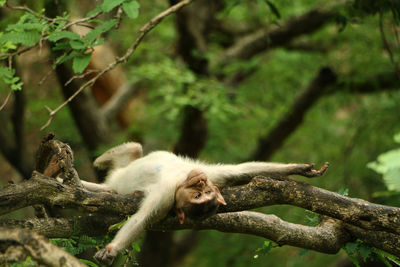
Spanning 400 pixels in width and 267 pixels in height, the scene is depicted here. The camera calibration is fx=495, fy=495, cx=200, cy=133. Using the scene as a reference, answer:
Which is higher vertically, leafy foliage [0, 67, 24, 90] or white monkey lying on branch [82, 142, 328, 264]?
leafy foliage [0, 67, 24, 90]

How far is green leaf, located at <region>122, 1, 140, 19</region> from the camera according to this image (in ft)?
16.0

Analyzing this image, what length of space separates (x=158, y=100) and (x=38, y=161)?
6.48 meters

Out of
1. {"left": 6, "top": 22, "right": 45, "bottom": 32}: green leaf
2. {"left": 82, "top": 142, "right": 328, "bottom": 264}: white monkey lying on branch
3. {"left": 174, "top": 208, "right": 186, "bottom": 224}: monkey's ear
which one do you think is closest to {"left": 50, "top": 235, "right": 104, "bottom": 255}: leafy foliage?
{"left": 82, "top": 142, "right": 328, "bottom": 264}: white monkey lying on branch

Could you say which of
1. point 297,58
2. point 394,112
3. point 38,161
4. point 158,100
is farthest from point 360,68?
point 38,161

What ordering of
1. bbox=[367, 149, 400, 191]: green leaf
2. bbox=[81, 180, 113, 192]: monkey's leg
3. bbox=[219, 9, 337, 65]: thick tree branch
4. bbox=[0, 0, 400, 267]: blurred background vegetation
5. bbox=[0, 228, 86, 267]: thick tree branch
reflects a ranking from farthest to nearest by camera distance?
1. bbox=[219, 9, 337, 65]: thick tree branch
2. bbox=[0, 0, 400, 267]: blurred background vegetation
3. bbox=[81, 180, 113, 192]: monkey's leg
4. bbox=[0, 228, 86, 267]: thick tree branch
5. bbox=[367, 149, 400, 191]: green leaf

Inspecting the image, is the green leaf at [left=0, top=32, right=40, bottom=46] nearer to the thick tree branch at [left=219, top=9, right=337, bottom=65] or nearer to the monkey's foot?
the monkey's foot

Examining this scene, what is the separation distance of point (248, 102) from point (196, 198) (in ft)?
26.6

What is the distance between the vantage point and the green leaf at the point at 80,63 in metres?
4.87

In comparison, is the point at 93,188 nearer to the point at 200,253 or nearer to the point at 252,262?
the point at 252,262

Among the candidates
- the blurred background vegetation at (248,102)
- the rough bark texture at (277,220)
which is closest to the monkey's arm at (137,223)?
the rough bark texture at (277,220)

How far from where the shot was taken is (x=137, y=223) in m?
4.73

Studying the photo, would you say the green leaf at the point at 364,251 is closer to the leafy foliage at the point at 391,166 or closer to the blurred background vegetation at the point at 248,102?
the leafy foliage at the point at 391,166

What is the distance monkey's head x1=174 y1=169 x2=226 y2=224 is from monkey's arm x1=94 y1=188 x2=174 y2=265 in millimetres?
179

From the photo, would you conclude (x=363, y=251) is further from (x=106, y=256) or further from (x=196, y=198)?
(x=106, y=256)
